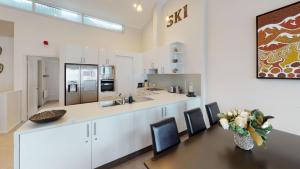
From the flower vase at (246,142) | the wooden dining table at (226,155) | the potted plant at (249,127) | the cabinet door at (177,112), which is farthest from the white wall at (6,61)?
the flower vase at (246,142)

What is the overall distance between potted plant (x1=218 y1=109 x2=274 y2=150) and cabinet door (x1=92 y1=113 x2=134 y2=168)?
140 cm

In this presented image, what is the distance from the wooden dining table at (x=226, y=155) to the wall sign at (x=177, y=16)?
3366 mm

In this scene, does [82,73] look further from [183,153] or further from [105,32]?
[183,153]

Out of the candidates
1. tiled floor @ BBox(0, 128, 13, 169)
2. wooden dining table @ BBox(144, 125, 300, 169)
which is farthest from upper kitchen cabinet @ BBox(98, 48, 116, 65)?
wooden dining table @ BBox(144, 125, 300, 169)

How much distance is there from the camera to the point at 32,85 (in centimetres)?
420

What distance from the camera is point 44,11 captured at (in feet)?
12.9

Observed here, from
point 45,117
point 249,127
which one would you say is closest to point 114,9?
point 45,117

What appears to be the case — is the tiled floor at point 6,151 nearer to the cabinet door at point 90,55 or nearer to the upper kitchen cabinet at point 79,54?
the upper kitchen cabinet at point 79,54

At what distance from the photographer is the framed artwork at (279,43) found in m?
1.90

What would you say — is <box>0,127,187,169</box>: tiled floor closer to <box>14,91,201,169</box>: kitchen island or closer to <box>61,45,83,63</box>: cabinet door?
<box>14,91,201,169</box>: kitchen island

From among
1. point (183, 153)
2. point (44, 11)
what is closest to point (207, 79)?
point (183, 153)

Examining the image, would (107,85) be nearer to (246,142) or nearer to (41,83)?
(41,83)

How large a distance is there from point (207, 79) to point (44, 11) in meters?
4.78

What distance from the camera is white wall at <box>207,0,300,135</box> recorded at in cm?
206
